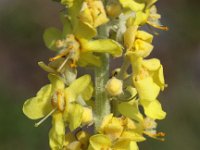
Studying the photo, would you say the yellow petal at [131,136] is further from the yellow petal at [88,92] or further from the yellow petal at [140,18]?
the yellow petal at [140,18]

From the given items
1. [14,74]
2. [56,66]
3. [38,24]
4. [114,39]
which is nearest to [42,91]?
[56,66]

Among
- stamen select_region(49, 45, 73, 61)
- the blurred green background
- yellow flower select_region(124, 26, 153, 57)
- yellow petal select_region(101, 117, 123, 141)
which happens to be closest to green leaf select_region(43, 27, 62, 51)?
stamen select_region(49, 45, 73, 61)

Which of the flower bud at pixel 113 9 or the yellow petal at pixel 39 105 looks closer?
the flower bud at pixel 113 9

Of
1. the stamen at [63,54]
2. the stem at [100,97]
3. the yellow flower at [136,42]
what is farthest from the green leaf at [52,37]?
the yellow flower at [136,42]

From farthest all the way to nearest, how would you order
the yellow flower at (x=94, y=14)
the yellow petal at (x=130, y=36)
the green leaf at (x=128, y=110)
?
the green leaf at (x=128, y=110)
the yellow petal at (x=130, y=36)
the yellow flower at (x=94, y=14)

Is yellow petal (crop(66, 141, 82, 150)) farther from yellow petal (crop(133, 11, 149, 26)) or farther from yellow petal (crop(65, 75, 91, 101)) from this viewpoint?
yellow petal (crop(133, 11, 149, 26))

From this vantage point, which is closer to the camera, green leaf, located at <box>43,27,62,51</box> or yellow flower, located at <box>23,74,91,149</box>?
yellow flower, located at <box>23,74,91,149</box>

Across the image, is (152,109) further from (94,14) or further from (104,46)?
(94,14)

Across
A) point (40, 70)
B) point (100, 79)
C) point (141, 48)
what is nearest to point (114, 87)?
point (100, 79)
